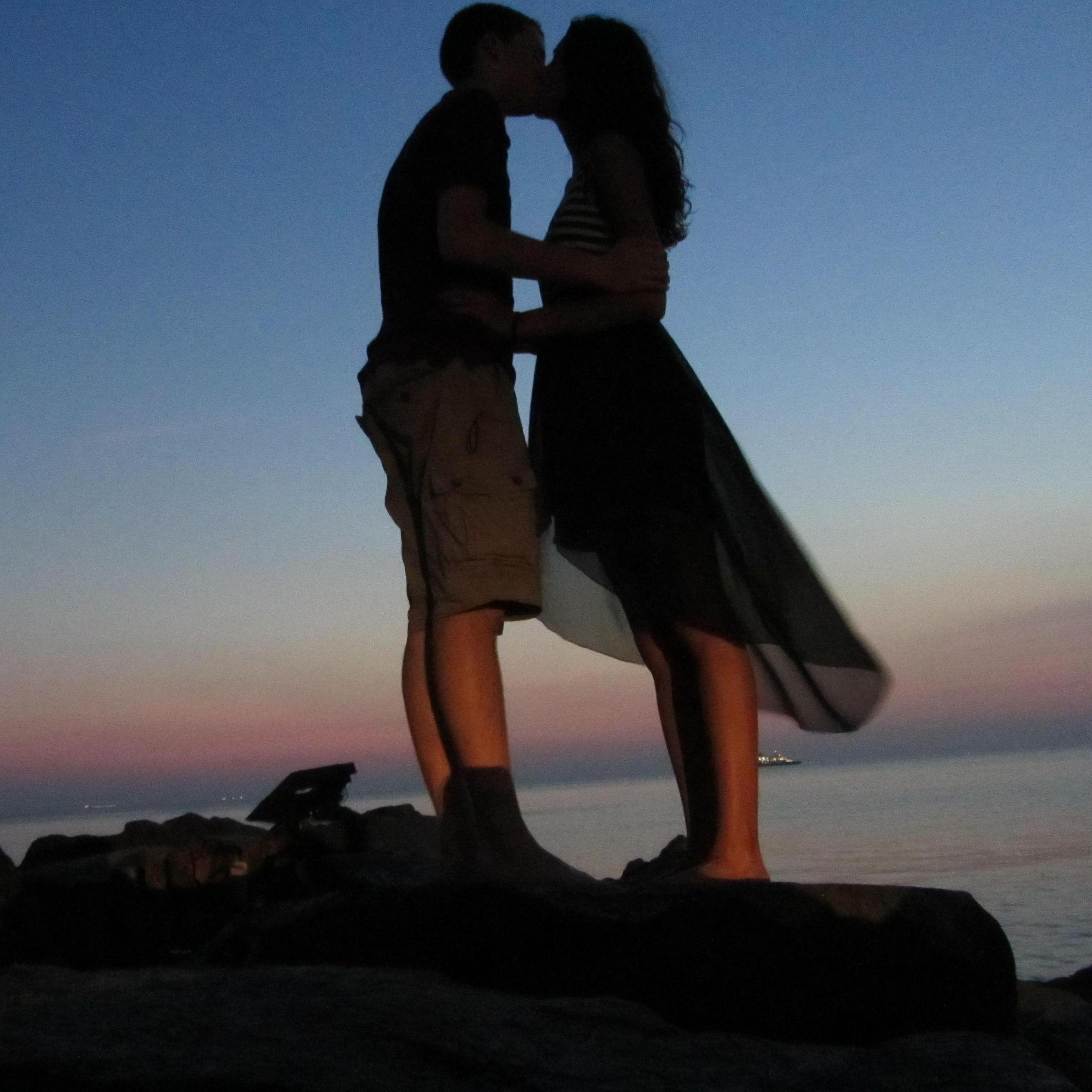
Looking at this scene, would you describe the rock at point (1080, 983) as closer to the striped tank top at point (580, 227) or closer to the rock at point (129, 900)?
the striped tank top at point (580, 227)

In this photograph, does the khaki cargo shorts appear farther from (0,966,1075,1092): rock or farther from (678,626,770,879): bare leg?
(0,966,1075,1092): rock

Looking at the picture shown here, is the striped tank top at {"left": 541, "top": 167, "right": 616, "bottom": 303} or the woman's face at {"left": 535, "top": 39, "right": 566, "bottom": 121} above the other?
the woman's face at {"left": 535, "top": 39, "right": 566, "bottom": 121}

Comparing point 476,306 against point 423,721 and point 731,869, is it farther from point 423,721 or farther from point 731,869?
point 731,869

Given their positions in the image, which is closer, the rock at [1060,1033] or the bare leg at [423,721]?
the bare leg at [423,721]

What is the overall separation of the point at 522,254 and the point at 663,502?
0.68 meters

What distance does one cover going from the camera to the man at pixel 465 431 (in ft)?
10.8

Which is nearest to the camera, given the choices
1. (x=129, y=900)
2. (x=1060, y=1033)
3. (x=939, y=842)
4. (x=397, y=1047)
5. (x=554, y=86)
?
(x=397, y=1047)

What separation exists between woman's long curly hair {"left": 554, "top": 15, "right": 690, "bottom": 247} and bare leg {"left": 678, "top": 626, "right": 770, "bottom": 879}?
1222 millimetres

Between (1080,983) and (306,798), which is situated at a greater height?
(306,798)

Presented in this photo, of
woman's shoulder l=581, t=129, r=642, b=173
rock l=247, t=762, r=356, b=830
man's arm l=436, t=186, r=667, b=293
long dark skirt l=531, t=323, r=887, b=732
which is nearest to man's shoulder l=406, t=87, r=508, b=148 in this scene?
man's arm l=436, t=186, r=667, b=293

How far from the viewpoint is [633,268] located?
11.2 feet

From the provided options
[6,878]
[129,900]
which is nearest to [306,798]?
[129,900]

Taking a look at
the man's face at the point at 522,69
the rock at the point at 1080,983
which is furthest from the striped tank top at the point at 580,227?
the rock at the point at 1080,983

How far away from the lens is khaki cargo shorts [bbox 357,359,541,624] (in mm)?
3262
